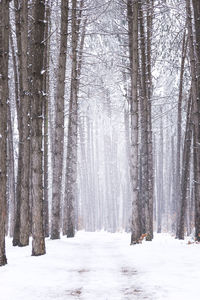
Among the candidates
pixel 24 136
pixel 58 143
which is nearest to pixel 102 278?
pixel 24 136

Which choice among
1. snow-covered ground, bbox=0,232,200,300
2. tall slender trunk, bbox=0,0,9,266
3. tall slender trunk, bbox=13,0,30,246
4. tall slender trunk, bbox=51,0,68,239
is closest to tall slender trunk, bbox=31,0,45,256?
snow-covered ground, bbox=0,232,200,300

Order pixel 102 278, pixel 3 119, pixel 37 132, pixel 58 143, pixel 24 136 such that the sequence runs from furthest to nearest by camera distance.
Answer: pixel 58 143 → pixel 24 136 → pixel 37 132 → pixel 3 119 → pixel 102 278

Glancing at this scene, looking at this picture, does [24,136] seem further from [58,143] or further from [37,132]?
[58,143]

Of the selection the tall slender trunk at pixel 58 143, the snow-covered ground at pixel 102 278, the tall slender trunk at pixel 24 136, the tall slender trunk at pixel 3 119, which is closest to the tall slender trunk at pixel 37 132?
the snow-covered ground at pixel 102 278

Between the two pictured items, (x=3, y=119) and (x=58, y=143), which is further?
(x=58, y=143)

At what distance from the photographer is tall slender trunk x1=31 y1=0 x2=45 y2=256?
695 cm

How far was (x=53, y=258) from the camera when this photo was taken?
663 centimetres

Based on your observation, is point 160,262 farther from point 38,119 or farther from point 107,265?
point 38,119

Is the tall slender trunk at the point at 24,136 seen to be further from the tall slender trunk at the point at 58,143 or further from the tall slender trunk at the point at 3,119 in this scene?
the tall slender trunk at the point at 3,119

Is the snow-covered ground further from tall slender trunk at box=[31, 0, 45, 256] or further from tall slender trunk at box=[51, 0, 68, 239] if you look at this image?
tall slender trunk at box=[51, 0, 68, 239]

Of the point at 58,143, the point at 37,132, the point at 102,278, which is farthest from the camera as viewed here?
the point at 58,143

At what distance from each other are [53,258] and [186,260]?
232cm

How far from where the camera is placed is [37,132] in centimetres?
702

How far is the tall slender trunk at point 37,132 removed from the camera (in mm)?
6945
